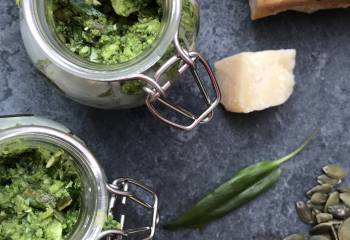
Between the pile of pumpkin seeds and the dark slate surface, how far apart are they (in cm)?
2

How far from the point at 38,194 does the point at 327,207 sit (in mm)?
528

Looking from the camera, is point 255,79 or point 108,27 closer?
point 108,27

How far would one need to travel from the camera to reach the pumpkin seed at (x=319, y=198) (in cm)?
127

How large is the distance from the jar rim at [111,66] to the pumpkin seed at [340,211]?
0.47 meters

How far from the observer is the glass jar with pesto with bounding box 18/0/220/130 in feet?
3.27

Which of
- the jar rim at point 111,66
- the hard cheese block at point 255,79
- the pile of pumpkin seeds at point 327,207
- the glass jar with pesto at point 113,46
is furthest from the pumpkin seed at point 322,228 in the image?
the jar rim at point 111,66

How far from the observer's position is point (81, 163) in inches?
40.6

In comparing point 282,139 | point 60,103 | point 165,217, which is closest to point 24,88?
point 60,103

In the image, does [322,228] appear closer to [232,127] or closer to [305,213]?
[305,213]

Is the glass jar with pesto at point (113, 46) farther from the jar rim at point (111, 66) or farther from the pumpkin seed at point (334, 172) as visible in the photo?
the pumpkin seed at point (334, 172)

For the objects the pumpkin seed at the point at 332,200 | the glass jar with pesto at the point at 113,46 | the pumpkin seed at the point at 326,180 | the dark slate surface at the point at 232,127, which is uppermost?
the glass jar with pesto at the point at 113,46

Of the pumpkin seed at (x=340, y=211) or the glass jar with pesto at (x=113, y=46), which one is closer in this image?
the glass jar with pesto at (x=113, y=46)

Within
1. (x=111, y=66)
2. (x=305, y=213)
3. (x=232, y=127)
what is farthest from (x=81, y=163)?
(x=305, y=213)

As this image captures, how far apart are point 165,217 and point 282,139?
0.83 feet
